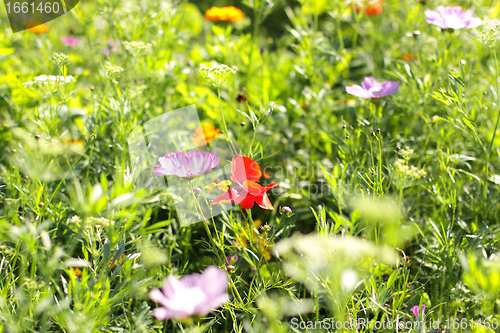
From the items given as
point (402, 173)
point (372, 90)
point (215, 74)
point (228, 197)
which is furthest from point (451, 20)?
point (228, 197)

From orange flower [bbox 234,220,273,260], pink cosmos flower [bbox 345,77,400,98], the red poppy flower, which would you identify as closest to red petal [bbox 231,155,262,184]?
the red poppy flower

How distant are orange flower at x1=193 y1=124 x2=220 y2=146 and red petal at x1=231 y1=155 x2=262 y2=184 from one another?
0.31 metres

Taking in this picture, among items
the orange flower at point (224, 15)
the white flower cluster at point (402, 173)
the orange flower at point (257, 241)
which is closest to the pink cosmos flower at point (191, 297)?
the orange flower at point (257, 241)

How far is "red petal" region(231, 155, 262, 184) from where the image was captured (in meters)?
0.79

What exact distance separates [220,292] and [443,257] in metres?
0.64

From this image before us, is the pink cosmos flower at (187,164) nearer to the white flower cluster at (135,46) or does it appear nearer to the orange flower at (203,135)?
the orange flower at (203,135)

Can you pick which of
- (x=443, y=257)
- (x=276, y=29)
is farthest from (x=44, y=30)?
(x=443, y=257)

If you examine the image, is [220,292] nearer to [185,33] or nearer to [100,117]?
[100,117]

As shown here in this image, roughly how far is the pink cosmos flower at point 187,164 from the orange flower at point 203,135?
0.30 meters

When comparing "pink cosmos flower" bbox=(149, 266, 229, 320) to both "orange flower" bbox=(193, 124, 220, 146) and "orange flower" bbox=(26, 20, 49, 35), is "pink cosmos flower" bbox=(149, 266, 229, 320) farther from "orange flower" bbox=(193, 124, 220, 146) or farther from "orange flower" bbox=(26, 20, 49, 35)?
"orange flower" bbox=(26, 20, 49, 35)

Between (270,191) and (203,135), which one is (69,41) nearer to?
(203,135)

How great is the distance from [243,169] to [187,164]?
0.13 meters

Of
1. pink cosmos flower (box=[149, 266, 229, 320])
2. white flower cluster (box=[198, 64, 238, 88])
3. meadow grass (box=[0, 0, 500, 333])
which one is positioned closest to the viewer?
pink cosmos flower (box=[149, 266, 229, 320])

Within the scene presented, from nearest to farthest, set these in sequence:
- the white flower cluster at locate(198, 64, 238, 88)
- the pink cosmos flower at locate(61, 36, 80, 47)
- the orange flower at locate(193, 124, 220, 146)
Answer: the white flower cluster at locate(198, 64, 238, 88) → the orange flower at locate(193, 124, 220, 146) → the pink cosmos flower at locate(61, 36, 80, 47)
